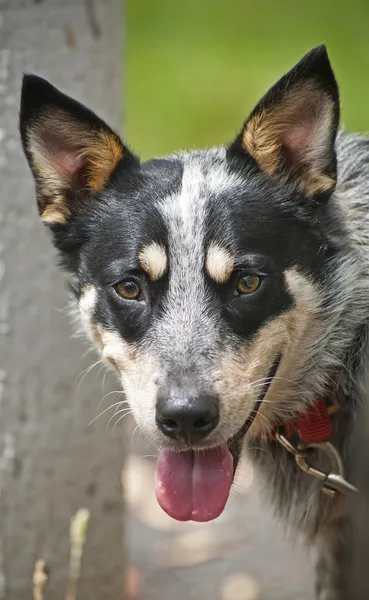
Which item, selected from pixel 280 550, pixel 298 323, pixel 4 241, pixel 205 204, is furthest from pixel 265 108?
pixel 280 550

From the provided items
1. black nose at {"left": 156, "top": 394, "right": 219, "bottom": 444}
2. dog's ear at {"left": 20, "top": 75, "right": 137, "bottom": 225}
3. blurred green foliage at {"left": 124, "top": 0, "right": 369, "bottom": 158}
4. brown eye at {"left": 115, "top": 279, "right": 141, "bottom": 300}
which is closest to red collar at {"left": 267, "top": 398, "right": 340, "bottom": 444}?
black nose at {"left": 156, "top": 394, "right": 219, "bottom": 444}

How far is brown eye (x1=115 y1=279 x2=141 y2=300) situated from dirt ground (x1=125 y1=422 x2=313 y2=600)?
1.81 meters

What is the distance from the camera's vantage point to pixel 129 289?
3.07 metres

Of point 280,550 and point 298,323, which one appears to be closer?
point 298,323

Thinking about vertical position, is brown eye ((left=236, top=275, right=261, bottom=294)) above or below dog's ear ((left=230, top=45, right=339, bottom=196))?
below

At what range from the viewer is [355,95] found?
652 centimetres

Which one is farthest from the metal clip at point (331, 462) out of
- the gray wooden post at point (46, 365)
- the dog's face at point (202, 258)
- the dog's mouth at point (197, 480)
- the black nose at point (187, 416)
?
the gray wooden post at point (46, 365)

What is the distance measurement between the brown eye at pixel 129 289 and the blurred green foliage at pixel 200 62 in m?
4.43

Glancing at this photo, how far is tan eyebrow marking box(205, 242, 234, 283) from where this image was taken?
2938 mm

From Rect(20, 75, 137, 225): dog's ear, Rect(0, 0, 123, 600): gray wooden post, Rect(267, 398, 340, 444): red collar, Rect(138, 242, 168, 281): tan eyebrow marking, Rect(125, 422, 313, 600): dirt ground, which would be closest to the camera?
Rect(138, 242, 168, 281): tan eyebrow marking

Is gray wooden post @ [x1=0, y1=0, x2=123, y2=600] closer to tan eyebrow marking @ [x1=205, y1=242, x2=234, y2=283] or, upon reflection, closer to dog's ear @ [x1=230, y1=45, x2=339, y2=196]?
dog's ear @ [x1=230, y1=45, x2=339, y2=196]

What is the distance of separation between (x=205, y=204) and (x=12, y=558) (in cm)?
210

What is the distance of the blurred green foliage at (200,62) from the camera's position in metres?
7.46

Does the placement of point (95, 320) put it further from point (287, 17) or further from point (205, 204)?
point (287, 17)
